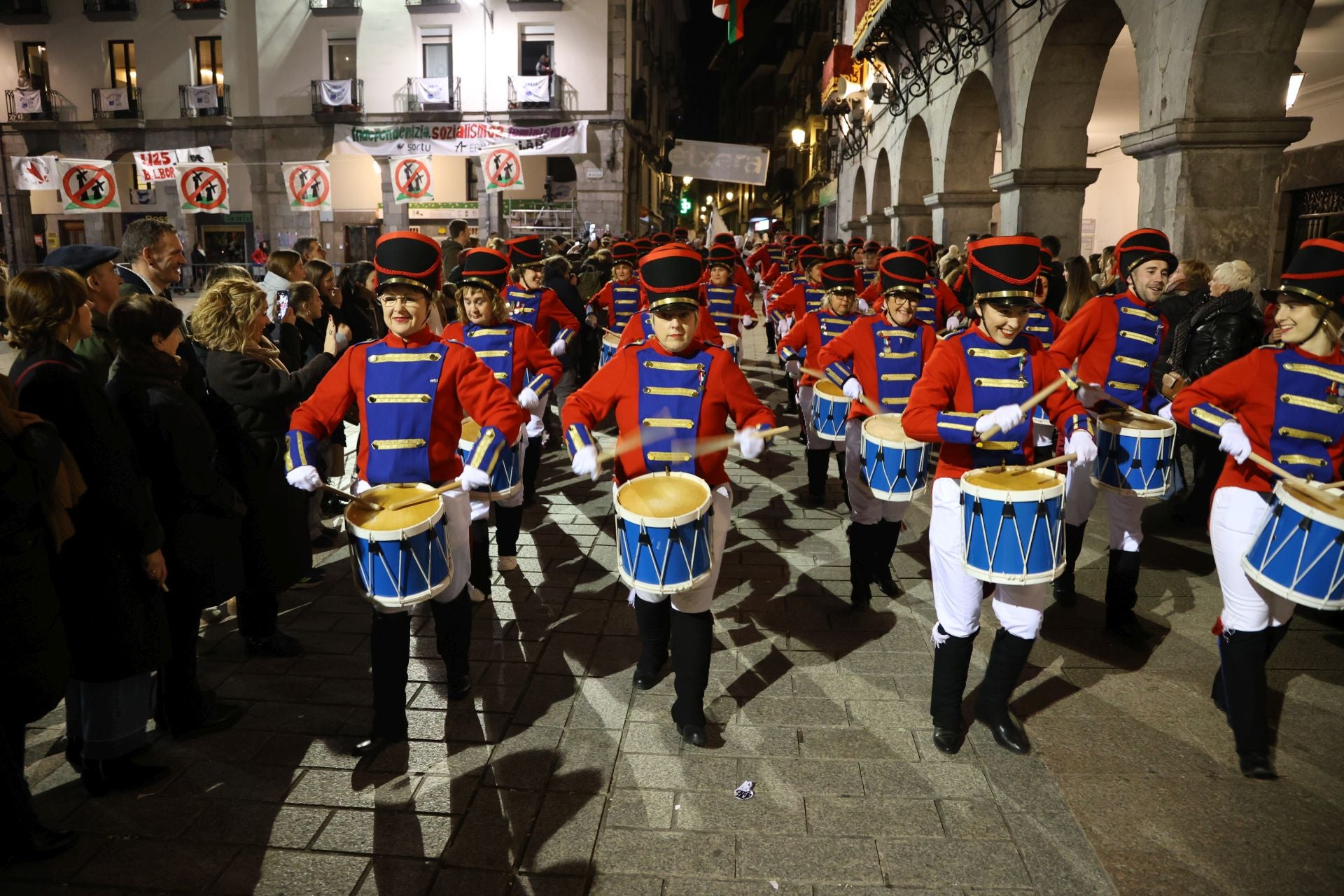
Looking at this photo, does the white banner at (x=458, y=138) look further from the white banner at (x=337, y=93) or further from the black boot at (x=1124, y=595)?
the black boot at (x=1124, y=595)

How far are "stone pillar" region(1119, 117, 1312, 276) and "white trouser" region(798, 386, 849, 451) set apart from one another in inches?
143

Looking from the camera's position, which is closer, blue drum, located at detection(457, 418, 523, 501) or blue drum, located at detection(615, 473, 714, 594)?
blue drum, located at detection(615, 473, 714, 594)

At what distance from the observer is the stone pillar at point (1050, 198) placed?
1200 cm

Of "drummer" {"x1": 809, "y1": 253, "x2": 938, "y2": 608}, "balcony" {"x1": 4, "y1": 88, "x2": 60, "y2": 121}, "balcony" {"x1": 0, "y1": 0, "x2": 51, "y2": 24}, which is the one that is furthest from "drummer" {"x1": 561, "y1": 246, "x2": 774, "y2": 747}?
"balcony" {"x1": 0, "y1": 0, "x2": 51, "y2": 24}

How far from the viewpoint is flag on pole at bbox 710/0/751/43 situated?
2008 cm

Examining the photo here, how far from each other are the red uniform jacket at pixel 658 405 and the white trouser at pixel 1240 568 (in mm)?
2095

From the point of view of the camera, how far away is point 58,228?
37344 millimetres

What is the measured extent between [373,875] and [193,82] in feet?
127

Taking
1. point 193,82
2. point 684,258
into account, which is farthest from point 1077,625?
point 193,82

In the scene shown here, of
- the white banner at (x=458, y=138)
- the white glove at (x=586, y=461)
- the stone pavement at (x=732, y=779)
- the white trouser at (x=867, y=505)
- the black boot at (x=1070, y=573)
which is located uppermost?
the white banner at (x=458, y=138)

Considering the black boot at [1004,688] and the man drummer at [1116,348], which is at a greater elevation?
the man drummer at [1116,348]

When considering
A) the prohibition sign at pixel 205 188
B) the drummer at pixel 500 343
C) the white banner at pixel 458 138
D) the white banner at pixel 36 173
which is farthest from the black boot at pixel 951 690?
the white banner at pixel 458 138

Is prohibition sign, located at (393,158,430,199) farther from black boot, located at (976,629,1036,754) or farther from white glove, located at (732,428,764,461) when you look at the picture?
black boot, located at (976,629,1036,754)

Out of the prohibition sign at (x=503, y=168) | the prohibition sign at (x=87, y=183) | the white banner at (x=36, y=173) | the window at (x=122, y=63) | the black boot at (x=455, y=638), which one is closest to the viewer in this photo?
the black boot at (x=455, y=638)
